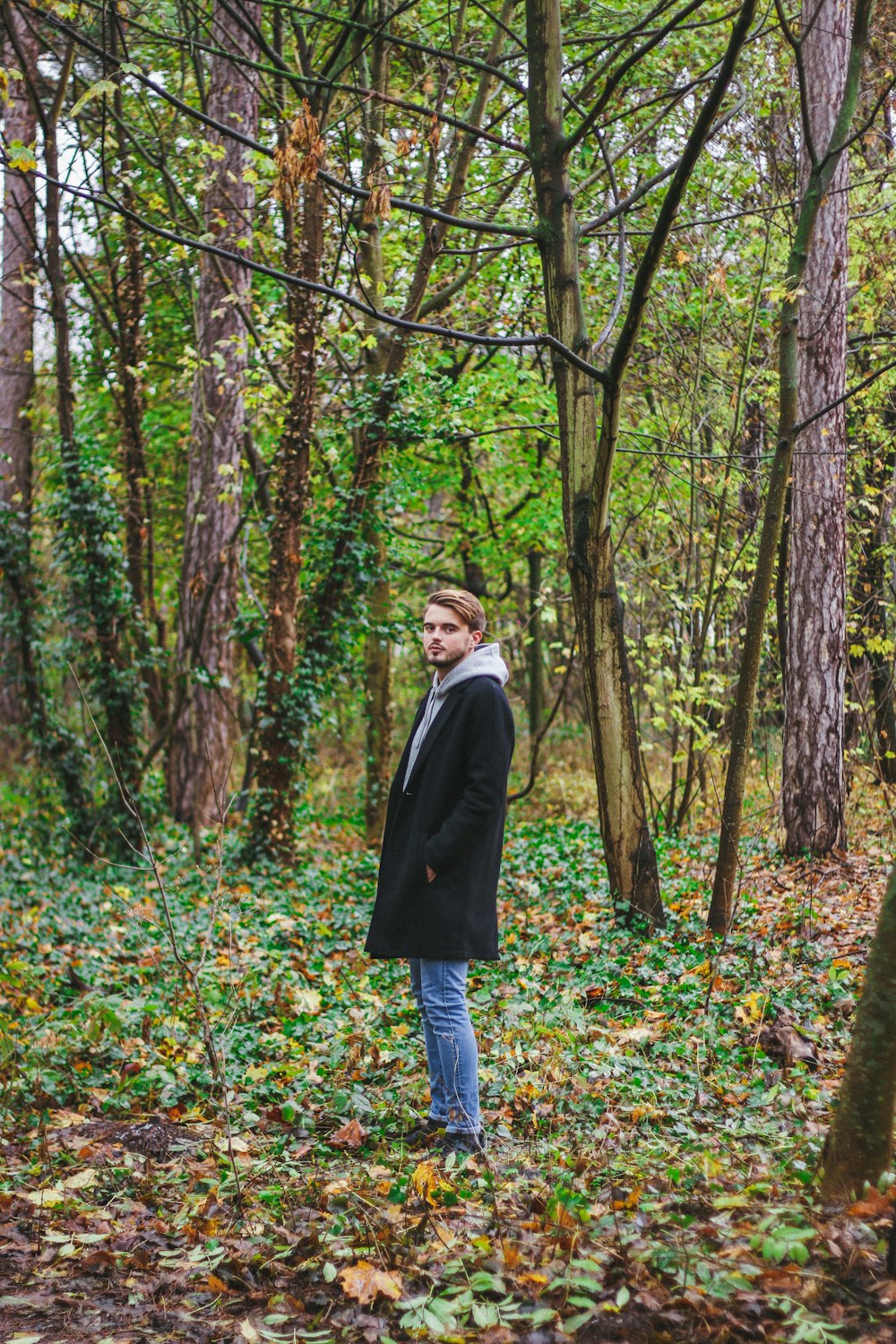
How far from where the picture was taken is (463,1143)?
4035mm

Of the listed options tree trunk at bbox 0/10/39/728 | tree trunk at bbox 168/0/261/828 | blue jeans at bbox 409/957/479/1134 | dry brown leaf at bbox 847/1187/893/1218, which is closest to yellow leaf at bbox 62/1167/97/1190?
blue jeans at bbox 409/957/479/1134

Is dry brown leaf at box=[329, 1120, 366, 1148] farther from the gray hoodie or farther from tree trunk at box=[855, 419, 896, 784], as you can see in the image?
tree trunk at box=[855, 419, 896, 784]

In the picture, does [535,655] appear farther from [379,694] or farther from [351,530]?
[351,530]

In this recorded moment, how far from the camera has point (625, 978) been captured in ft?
19.5

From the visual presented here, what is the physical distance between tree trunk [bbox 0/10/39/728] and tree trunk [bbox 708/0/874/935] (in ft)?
17.5

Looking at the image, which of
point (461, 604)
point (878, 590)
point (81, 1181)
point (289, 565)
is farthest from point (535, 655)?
point (81, 1181)

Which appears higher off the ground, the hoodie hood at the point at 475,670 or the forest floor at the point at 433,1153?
the hoodie hood at the point at 475,670

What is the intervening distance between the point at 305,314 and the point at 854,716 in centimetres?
726

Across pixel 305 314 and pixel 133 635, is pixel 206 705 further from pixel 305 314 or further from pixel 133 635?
pixel 305 314

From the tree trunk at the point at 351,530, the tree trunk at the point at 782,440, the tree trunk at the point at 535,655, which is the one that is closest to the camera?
the tree trunk at the point at 782,440

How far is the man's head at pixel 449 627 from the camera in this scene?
4.24m

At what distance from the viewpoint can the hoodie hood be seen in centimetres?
418

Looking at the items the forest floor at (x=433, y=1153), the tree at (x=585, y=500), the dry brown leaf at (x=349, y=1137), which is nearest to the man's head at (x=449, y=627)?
the forest floor at (x=433, y=1153)

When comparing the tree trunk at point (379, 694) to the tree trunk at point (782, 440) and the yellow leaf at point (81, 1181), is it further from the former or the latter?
the yellow leaf at point (81, 1181)
